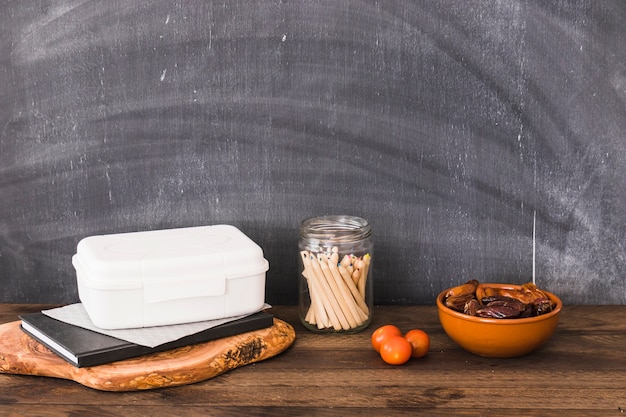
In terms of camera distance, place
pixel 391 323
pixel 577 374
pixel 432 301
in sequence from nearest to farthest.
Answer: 1. pixel 577 374
2. pixel 391 323
3. pixel 432 301

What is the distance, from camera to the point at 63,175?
1.44 meters

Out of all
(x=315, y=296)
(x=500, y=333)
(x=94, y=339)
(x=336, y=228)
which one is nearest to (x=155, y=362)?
(x=94, y=339)

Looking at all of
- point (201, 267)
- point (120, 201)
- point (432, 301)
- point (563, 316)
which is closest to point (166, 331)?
point (201, 267)

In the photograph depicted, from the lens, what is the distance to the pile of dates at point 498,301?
3.81 feet

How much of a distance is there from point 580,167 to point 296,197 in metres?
0.52

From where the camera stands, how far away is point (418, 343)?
3.88 ft

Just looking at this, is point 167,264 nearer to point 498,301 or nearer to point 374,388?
point 374,388

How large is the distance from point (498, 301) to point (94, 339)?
0.62 metres

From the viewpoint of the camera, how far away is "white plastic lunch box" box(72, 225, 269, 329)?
115 centimetres

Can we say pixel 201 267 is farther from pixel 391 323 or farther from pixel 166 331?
pixel 391 323

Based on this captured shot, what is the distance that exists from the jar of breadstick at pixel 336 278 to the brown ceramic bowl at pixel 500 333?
6.9 inches

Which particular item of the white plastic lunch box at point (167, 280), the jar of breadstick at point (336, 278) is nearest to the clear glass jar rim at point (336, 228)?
the jar of breadstick at point (336, 278)

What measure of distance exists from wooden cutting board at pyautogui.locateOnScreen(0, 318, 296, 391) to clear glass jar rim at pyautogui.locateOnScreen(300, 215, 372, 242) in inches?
7.0

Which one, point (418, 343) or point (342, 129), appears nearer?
point (418, 343)
